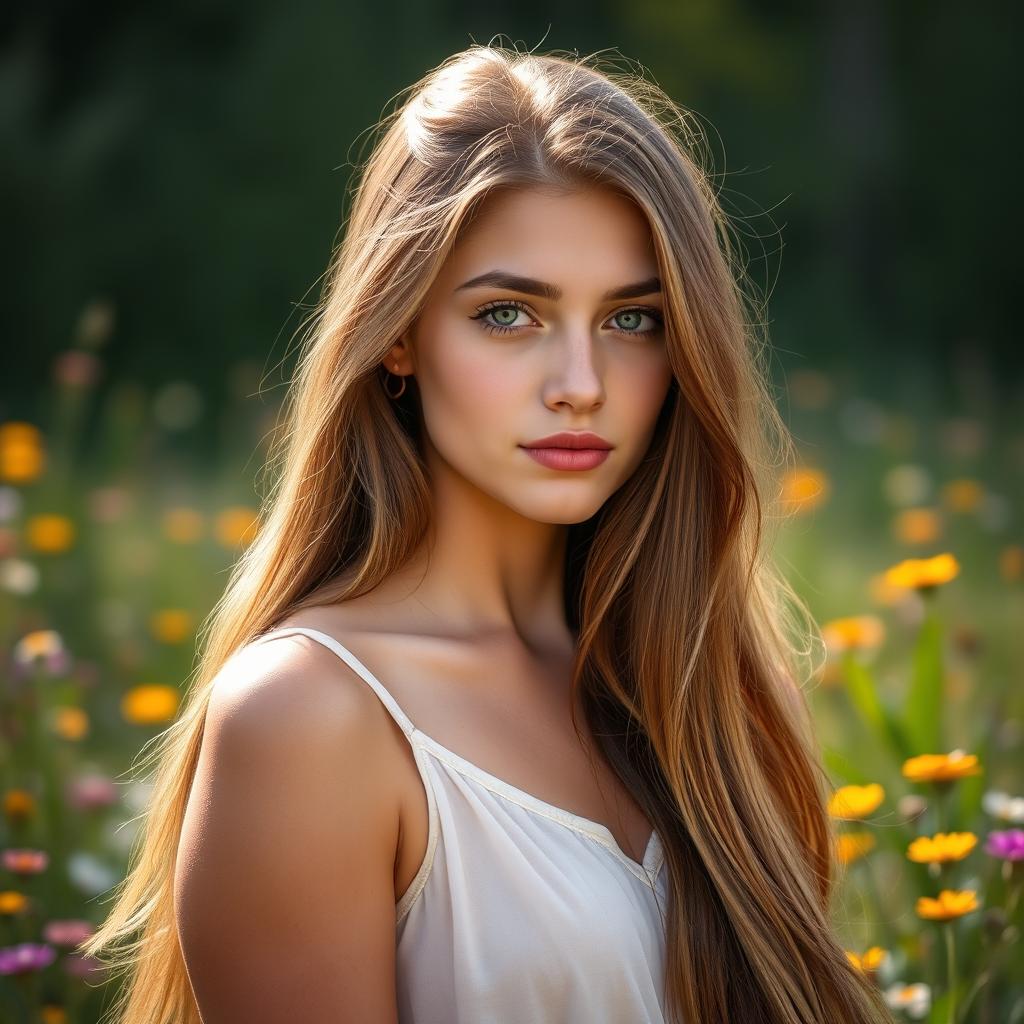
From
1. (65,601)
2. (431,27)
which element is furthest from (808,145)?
(65,601)

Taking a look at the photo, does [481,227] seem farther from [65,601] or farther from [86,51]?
[86,51]

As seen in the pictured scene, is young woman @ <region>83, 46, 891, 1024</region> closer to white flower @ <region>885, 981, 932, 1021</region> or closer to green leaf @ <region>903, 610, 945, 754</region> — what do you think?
white flower @ <region>885, 981, 932, 1021</region>

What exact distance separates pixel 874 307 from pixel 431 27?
378 cm

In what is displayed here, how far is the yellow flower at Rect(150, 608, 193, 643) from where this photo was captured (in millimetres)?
3289

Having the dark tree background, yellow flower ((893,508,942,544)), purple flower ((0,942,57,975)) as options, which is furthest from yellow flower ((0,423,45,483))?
the dark tree background

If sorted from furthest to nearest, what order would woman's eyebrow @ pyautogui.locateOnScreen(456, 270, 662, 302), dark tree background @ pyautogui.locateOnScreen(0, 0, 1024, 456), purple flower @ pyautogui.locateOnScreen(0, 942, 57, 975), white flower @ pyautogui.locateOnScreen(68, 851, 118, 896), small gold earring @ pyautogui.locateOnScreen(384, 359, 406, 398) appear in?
1. dark tree background @ pyautogui.locateOnScreen(0, 0, 1024, 456)
2. white flower @ pyautogui.locateOnScreen(68, 851, 118, 896)
3. purple flower @ pyautogui.locateOnScreen(0, 942, 57, 975)
4. small gold earring @ pyautogui.locateOnScreen(384, 359, 406, 398)
5. woman's eyebrow @ pyautogui.locateOnScreen(456, 270, 662, 302)

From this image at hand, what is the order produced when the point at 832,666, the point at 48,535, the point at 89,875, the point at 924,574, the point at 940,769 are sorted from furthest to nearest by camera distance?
the point at 48,535, the point at 832,666, the point at 89,875, the point at 924,574, the point at 940,769

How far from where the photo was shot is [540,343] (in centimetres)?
177

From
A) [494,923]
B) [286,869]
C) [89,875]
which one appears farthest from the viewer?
[89,875]

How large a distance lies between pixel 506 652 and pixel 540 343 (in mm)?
423

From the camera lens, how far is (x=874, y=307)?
10.5 m

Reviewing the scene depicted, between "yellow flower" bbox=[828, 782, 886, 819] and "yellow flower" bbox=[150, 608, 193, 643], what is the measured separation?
5.45 ft

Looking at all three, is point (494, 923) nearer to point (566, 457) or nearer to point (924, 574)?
point (566, 457)

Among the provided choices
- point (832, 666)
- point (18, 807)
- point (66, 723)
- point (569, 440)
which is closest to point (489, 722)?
point (569, 440)
